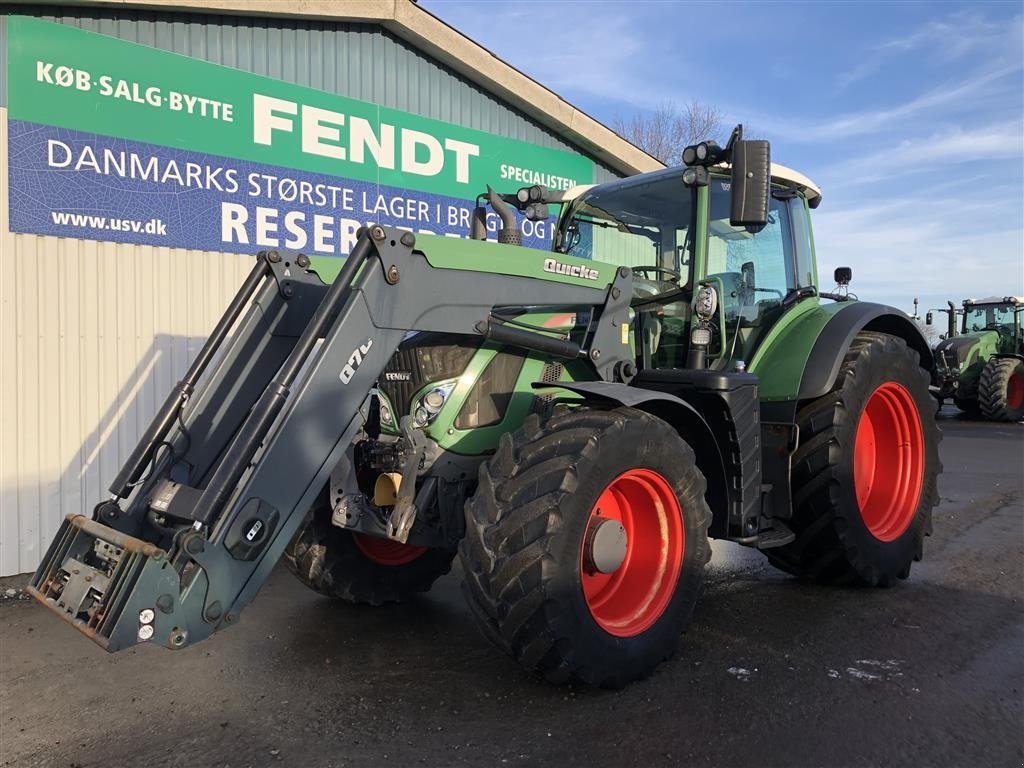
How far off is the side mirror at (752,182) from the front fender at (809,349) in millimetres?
1127

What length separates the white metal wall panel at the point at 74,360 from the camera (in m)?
5.33

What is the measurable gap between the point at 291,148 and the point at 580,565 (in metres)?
4.89

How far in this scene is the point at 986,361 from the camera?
17.0 m

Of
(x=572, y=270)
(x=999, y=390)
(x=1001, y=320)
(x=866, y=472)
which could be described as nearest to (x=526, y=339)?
(x=572, y=270)

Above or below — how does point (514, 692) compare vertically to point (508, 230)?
below

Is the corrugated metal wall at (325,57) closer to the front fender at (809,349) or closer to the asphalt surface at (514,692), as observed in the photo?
the asphalt surface at (514,692)

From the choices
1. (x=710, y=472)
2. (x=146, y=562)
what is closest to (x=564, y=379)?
(x=710, y=472)

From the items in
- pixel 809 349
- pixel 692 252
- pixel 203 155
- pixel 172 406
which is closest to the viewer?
pixel 172 406

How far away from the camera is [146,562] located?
271 centimetres

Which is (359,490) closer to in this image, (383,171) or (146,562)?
(146,562)

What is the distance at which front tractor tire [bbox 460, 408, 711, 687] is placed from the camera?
3.03 metres

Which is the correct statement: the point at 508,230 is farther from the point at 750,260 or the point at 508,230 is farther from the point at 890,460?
the point at 890,460

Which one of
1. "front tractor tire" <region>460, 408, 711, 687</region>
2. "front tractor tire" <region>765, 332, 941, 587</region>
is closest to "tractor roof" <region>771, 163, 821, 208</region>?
"front tractor tire" <region>765, 332, 941, 587</region>

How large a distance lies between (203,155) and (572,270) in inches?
145
